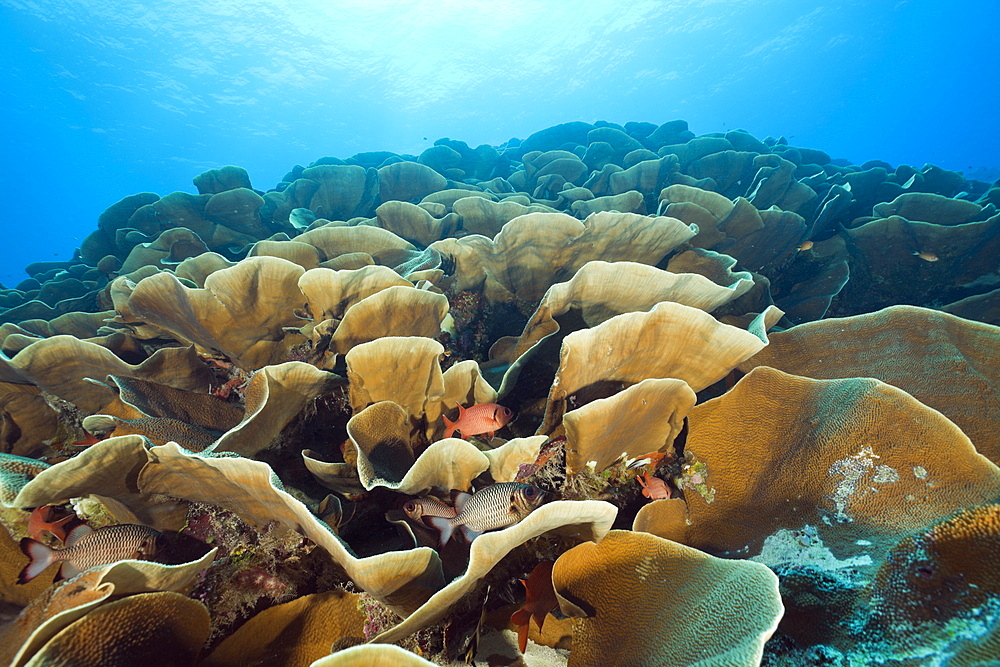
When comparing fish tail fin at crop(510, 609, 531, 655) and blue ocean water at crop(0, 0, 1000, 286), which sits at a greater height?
blue ocean water at crop(0, 0, 1000, 286)

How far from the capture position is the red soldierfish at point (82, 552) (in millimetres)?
1191

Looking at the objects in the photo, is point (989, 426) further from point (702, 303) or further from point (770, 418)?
point (702, 303)

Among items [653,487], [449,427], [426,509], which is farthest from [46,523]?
[653,487]

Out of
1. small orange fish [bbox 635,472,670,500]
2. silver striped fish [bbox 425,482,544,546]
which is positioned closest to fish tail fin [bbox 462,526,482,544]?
silver striped fish [bbox 425,482,544,546]

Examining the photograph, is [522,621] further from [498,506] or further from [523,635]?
[498,506]

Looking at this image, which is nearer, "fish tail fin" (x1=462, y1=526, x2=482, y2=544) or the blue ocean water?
"fish tail fin" (x1=462, y1=526, x2=482, y2=544)

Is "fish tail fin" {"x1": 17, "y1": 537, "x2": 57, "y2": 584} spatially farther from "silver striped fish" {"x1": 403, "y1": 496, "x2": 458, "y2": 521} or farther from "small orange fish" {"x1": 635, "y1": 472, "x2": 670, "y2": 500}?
"small orange fish" {"x1": 635, "y1": 472, "x2": 670, "y2": 500}

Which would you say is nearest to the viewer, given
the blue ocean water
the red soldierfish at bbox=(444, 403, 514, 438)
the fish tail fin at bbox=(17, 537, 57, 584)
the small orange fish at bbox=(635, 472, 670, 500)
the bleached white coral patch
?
the fish tail fin at bbox=(17, 537, 57, 584)

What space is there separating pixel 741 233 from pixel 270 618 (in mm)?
4063

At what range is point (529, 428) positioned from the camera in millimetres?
2031

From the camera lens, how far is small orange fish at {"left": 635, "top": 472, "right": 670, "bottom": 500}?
1549 millimetres

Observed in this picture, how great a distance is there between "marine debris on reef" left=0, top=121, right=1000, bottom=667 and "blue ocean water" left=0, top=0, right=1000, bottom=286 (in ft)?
172

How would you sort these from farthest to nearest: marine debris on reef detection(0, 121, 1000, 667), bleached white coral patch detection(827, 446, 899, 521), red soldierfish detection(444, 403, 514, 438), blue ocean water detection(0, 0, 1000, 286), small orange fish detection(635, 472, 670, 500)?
blue ocean water detection(0, 0, 1000, 286), red soldierfish detection(444, 403, 514, 438), small orange fish detection(635, 472, 670, 500), bleached white coral patch detection(827, 446, 899, 521), marine debris on reef detection(0, 121, 1000, 667)

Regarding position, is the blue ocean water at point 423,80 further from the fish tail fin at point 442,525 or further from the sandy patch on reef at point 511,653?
the fish tail fin at point 442,525
